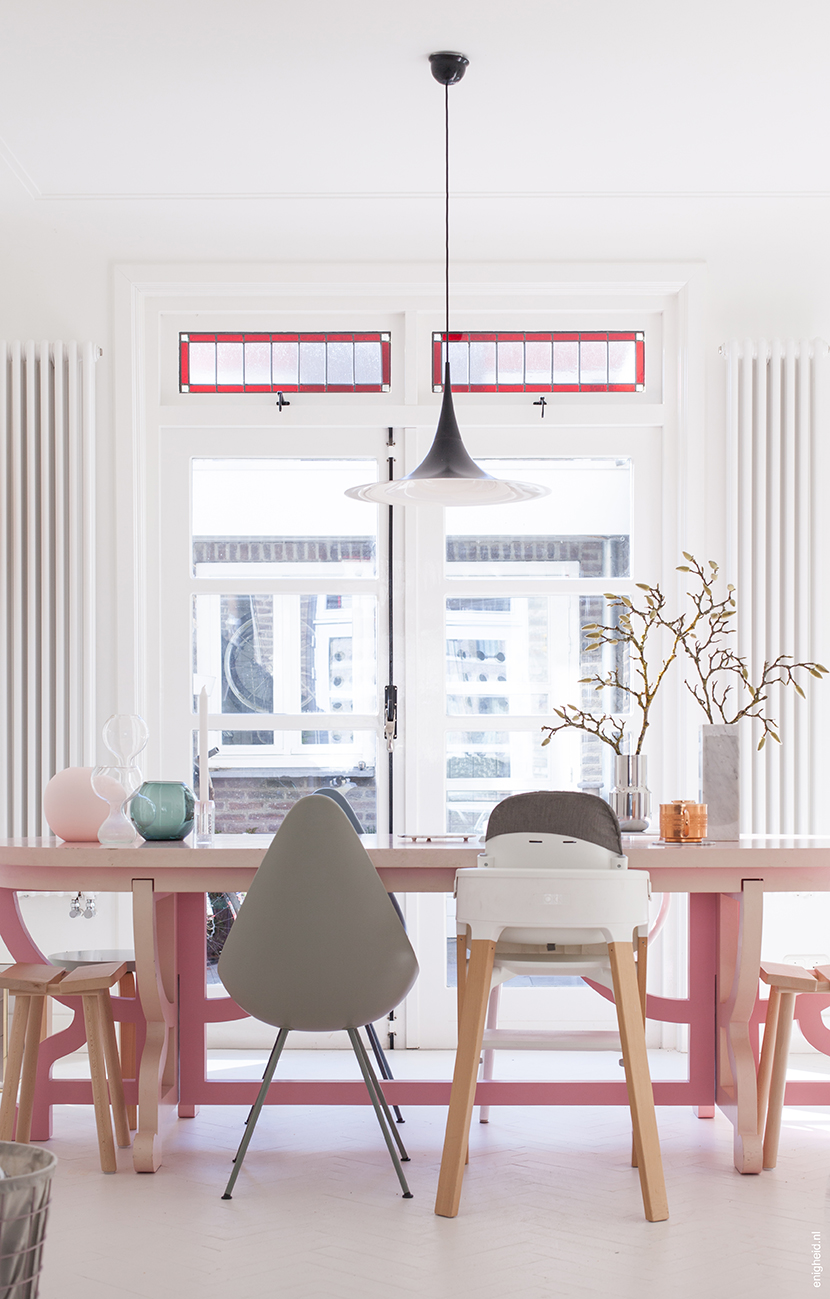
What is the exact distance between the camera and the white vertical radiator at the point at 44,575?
4219 mm

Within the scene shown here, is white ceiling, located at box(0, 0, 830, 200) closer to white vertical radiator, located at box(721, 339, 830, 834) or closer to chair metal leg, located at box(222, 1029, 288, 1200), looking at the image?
white vertical radiator, located at box(721, 339, 830, 834)

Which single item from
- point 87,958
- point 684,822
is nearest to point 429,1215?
point 684,822

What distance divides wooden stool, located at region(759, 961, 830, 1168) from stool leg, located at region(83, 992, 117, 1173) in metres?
1.65

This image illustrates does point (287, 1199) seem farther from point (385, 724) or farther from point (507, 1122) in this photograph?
point (385, 724)

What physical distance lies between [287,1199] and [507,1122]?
816mm

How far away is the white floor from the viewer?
2.35m

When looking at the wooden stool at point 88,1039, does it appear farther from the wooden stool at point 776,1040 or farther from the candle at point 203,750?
the wooden stool at point 776,1040

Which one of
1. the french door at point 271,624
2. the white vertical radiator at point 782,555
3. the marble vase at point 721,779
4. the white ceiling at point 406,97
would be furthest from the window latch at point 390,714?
the white ceiling at point 406,97

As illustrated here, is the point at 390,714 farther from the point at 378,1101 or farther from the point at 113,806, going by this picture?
the point at 378,1101

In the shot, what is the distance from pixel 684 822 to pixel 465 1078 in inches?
34.2

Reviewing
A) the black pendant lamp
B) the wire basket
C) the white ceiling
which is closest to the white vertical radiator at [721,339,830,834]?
the white ceiling

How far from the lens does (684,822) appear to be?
3062 millimetres

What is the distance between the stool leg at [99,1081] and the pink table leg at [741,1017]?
5.17 feet

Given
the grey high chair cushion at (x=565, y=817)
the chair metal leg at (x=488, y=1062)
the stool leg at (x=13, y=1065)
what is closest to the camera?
the grey high chair cushion at (x=565, y=817)
